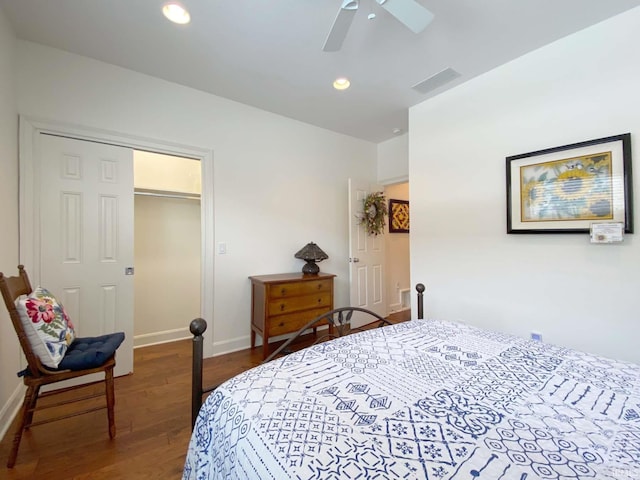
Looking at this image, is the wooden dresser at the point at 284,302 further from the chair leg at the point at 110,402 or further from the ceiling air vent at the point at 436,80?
the ceiling air vent at the point at 436,80

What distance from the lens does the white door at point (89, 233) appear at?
2.23 m

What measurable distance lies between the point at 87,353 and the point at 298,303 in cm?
180

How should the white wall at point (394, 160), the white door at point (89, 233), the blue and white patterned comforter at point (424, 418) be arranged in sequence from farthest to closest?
1. the white wall at point (394, 160)
2. the white door at point (89, 233)
3. the blue and white patterned comforter at point (424, 418)

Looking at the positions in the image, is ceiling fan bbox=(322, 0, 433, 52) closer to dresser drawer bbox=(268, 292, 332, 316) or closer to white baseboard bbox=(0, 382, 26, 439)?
dresser drawer bbox=(268, 292, 332, 316)

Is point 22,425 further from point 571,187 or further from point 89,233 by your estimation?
point 571,187

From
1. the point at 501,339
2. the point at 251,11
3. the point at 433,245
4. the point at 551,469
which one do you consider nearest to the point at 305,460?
the point at 551,469

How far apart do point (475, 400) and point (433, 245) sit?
218 centimetres

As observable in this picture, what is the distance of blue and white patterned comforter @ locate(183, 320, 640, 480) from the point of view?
66 centimetres

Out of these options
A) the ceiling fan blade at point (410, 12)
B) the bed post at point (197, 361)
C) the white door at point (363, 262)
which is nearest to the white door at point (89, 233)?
the bed post at point (197, 361)

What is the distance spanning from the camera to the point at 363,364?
47.0 inches

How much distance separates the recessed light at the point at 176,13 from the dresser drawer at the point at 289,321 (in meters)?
2.54

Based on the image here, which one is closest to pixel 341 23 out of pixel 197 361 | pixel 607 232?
pixel 197 361

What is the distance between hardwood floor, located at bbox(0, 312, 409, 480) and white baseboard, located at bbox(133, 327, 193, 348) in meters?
0.78

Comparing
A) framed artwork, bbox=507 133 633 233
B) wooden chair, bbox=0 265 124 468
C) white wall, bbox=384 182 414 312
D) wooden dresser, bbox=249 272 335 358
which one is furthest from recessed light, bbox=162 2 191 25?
white wall, bbox=384 182 414 312
